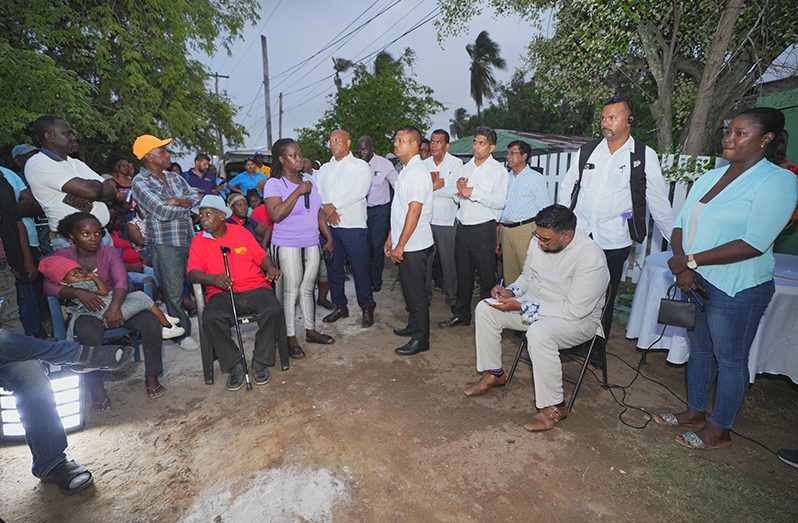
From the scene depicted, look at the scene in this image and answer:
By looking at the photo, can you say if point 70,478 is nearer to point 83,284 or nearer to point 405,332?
point 83,284

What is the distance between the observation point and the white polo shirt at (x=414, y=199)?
→ 144 inches

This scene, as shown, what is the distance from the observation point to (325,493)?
230 cm

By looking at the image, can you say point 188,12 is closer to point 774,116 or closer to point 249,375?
point 249,375

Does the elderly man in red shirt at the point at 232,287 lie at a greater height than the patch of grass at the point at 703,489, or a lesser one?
greater

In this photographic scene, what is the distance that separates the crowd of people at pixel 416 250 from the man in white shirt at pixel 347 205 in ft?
0.06

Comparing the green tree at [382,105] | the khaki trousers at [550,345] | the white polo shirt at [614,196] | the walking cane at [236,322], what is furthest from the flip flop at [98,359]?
the green tree at [382,105]

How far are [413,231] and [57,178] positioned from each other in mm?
2862

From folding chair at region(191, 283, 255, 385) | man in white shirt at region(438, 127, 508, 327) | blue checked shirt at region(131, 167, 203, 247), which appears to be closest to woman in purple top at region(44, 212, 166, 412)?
folding chair at region(191, 283, 255, 385)

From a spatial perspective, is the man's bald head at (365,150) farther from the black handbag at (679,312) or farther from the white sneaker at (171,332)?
the black handbag at (679,312)

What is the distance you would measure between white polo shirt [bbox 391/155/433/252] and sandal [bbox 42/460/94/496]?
2720 millimetres

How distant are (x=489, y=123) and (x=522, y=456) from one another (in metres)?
29.7

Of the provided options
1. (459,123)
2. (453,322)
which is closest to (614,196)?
(453,322)

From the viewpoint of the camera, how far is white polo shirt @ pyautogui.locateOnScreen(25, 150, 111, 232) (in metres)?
3.20

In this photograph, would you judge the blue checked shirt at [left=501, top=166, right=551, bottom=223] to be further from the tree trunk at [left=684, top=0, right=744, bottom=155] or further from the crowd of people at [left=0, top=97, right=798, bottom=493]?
the tree trunk at [left=684, top=0, right=744, bottom=155]
